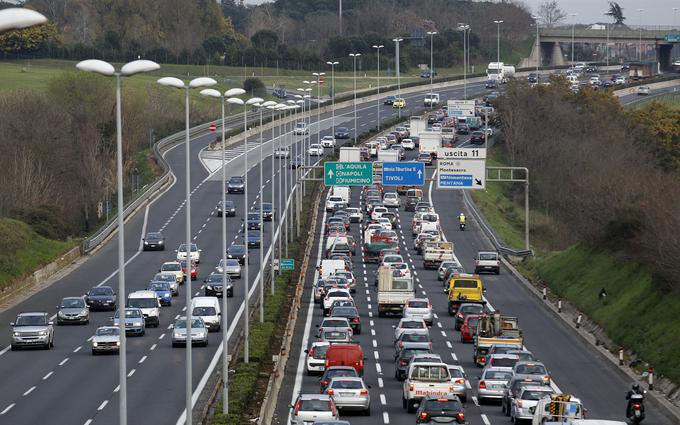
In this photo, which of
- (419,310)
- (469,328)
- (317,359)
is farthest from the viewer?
(419,310)

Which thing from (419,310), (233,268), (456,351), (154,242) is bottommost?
(456,351)

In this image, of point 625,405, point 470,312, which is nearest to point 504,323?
point 470,312

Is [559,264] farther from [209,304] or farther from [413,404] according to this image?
[413,404]

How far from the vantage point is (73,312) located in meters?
58.8

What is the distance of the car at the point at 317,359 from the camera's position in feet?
152

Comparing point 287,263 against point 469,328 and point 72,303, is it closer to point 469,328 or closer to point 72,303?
point 72,303

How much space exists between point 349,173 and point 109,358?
3278 cm

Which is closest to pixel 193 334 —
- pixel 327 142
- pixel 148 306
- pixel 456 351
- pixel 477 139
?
pixel 148 306

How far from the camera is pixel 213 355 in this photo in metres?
50.7

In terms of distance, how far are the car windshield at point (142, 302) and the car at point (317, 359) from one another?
541 inches

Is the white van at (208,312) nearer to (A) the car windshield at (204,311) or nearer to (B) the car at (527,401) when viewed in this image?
(A) the car windshield at (204,311)

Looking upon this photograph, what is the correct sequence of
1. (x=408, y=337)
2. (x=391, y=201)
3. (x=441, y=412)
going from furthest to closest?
(x=391, y=201), (x=408, y=337), (x=441, y=412)

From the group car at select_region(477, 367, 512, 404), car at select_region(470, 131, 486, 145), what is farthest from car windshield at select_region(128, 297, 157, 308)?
car at select_region(470, 131, 486, 145)

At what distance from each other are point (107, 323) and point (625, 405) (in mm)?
25736
